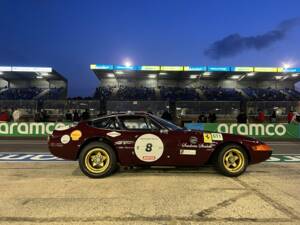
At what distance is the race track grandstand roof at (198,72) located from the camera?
45625 millimetres

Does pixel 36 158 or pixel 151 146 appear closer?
pixel 151 146

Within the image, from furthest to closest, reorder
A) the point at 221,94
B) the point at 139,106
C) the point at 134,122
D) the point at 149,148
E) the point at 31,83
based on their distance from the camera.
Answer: the point at 31,83 → the point at 221,94 → the point at 139,106 → the point at 134,122 → the point at 149,148

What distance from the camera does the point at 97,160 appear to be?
24.8ft

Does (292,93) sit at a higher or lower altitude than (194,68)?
lower

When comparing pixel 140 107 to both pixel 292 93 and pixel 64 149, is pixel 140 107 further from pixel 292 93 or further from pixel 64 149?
pixel 292 93

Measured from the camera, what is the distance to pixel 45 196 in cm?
591

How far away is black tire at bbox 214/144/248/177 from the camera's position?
7.61m

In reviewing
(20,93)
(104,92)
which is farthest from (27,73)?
(104,92)

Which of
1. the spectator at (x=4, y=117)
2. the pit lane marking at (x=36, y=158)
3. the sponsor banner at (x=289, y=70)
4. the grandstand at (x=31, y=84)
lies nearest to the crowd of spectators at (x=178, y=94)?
the sponsor banner at (x=289, y=70)

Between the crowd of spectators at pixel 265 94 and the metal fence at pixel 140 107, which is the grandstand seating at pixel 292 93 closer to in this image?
the crowd of spectators at pixel 265 94

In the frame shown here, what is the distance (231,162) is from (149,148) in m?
1.73

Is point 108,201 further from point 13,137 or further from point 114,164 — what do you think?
point 13,137

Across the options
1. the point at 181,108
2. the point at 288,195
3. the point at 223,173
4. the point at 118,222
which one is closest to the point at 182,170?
the point at 223,173

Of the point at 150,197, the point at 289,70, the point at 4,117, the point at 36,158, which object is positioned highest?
the point at 289,70
